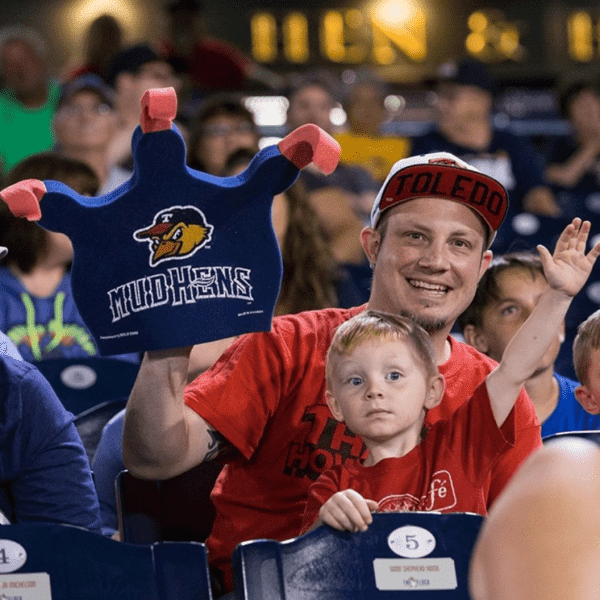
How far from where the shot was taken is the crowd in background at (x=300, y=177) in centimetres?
331

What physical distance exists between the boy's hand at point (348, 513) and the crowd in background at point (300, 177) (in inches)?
25.2

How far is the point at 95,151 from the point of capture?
5.61m

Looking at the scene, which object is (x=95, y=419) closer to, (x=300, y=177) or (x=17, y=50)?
(x=300, y=177)

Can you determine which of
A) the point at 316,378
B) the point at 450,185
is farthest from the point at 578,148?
the point at 316,378

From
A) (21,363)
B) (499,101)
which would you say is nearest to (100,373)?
(21,363)

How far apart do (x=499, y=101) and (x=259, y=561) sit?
7.17 metres

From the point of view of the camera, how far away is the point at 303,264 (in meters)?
3.96

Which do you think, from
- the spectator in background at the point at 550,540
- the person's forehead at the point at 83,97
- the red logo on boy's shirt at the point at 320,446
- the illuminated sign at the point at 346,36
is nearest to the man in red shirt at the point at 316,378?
the red logo on boy's shirt at the point at 320,446

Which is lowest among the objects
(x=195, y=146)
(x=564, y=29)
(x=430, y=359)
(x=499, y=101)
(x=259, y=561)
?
(x=259, y=561)

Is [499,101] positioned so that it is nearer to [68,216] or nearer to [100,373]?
[100,373]

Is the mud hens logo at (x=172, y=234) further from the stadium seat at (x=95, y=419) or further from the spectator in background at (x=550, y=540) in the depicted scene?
the spectator in background at (x=550, y=540)

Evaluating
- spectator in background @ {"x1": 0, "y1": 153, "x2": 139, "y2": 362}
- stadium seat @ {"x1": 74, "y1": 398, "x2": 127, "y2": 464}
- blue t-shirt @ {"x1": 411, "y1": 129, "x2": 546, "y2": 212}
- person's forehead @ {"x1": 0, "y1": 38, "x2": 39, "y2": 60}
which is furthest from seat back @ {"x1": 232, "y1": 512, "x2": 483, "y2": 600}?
person's forehead @ {"x1": 0, "y1": 38, "x2": 39, "y2": 60}

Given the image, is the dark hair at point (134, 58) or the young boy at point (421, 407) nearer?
the young boy at point (421, 407)

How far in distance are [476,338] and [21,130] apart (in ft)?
12.6
